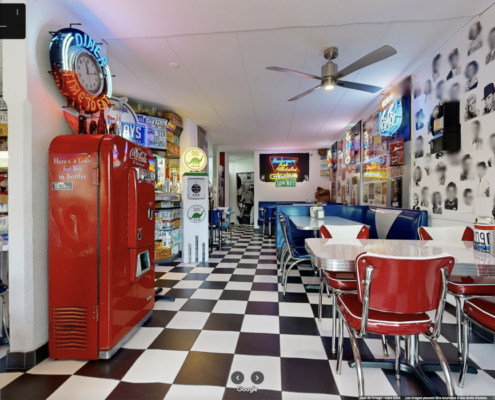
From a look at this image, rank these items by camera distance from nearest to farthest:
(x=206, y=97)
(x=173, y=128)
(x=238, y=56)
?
(x=238, y=56) → (x=206, y=97) → (x=173, y=128)

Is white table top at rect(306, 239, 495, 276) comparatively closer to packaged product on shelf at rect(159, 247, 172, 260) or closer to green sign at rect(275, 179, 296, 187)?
packaged product on shelf at rect(159, 247, 172, 260)

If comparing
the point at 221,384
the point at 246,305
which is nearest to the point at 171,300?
the point at 246,305

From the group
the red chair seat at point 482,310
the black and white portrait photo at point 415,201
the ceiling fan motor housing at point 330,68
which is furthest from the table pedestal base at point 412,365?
the ceiling fan motor housing at point 330,68

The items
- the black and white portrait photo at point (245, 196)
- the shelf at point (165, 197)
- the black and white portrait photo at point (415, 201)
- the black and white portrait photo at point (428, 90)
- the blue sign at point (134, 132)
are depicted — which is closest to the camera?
the black and white portrait photo at point (428, 90)

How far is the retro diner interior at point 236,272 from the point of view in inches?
65.4

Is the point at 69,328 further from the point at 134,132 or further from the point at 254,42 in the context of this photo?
the point at 134,132

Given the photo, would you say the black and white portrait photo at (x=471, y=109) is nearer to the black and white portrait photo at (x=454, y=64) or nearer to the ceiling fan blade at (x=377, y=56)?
the black and white portrait photo at (x=454, y=64)

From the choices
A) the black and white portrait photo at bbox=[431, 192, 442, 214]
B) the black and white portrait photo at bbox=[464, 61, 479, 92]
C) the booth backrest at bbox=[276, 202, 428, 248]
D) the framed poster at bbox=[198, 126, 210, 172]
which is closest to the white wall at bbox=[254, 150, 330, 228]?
the framed poster at bbox=[198, 126, 210, 172]

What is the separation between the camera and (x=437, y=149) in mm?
3121

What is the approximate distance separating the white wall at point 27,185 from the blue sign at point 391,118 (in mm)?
4545

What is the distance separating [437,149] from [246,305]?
299 centimetres

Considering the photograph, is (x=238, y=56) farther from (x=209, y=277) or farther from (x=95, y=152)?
(x=209, y=277)

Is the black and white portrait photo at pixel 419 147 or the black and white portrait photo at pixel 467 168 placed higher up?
the black and white portrait photo at pixel 419 147

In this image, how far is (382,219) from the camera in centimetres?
414
